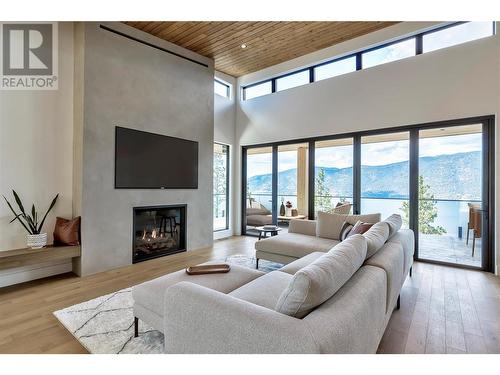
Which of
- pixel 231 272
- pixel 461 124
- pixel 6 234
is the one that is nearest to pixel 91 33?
pixel 6 234

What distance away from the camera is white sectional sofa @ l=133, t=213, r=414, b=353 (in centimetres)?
109

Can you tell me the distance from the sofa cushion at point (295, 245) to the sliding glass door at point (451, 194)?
190cm

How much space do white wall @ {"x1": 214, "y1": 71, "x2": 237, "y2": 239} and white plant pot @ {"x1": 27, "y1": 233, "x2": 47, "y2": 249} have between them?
3385 mm

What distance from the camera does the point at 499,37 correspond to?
3.62 meters

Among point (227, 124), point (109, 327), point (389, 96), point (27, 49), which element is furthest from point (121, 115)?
point (389, 96)

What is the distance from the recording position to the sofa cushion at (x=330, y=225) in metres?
3.81

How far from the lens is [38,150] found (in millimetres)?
3488

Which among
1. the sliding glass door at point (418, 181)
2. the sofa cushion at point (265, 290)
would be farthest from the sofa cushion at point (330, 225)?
the sofa cushion at point (265, 290)

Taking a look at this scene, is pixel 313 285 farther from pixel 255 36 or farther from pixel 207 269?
pixel 255 36

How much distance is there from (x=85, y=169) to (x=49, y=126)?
0.76 m

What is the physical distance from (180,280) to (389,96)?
14.6ft

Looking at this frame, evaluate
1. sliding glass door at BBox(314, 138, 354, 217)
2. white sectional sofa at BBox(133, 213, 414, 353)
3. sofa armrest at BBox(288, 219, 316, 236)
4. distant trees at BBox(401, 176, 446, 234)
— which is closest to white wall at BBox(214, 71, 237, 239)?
sliding glass door at BBox(314, 138, 354, 217)

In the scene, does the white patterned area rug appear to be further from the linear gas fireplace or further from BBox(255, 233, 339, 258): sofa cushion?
BBox(255, 233, 339, 258): sofa cushion
